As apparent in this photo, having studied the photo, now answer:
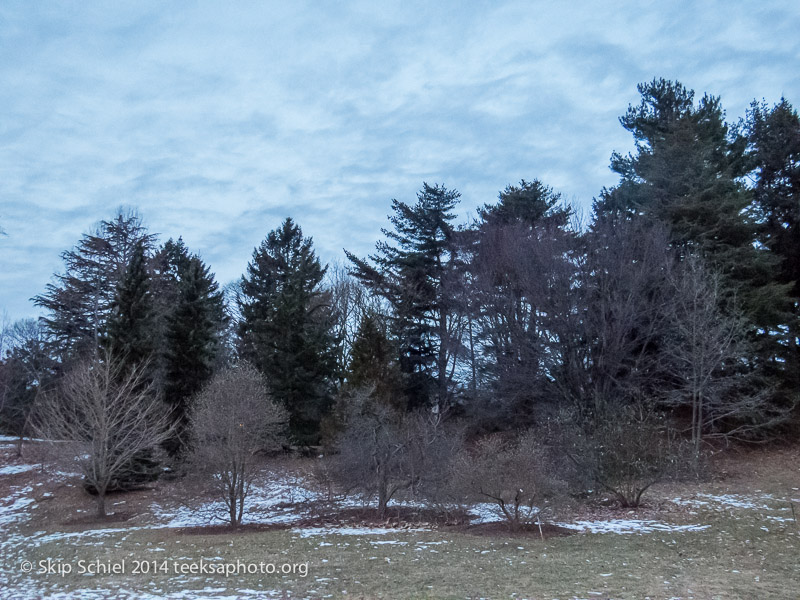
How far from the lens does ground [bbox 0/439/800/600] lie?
834 centimetres

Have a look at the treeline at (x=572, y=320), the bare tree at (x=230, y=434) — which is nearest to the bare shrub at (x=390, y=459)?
the treeline at (x=572, y=320)

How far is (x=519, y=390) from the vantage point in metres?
23.0

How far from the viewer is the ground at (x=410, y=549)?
27.3ft

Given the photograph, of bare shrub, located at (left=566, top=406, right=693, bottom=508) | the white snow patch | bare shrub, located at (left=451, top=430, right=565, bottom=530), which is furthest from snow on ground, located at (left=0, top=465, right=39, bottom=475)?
the white snow patch

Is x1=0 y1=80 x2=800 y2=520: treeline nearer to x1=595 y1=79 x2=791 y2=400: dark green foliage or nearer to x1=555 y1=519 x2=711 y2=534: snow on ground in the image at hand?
x1=595 y1=79 x2=791 y2=400: dark green foliage

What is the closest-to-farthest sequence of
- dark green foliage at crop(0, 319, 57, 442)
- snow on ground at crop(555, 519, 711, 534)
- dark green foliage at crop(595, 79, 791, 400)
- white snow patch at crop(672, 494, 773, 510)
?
snow on ground at crop(555, 519, 711, 534), white snow patch at crop(672, 494, 773, 510), dark green foliage at crop(595, 79, 791, 400), dark green foliage at crop(0, 319, 57, 442)

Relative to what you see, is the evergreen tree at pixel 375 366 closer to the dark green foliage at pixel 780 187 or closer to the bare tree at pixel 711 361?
the bare tree at pixel 711 361

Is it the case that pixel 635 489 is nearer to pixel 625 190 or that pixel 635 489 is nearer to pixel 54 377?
pixel 625 190

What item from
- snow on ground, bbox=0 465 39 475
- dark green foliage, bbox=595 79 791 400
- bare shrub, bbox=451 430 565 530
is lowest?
snow on ground, bbox=0 465 39 475

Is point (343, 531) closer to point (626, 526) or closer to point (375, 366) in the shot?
point (626, 526)

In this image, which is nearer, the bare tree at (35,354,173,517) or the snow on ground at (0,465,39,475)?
the bare tree at (35,354,173,517)

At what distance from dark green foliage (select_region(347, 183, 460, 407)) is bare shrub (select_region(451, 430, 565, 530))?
43.6ft

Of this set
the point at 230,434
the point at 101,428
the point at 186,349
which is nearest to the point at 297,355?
the point at 186,349

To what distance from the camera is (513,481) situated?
12930 millimetres
